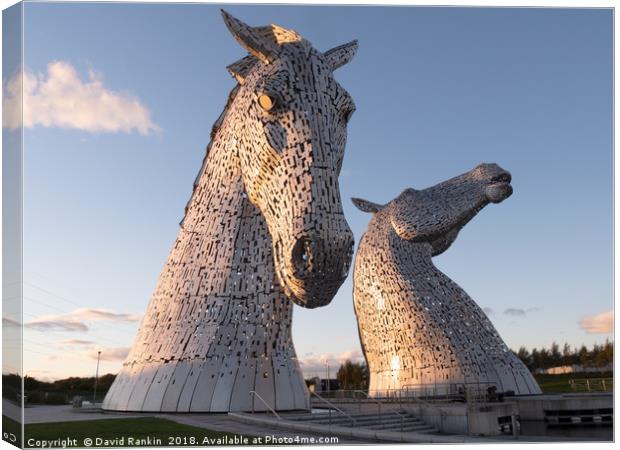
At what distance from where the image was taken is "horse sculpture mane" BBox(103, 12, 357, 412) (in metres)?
6.13

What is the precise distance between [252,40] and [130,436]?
4281 millimetres

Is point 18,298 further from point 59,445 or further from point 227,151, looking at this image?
point 227,151

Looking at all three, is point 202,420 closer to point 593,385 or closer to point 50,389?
point 50,389

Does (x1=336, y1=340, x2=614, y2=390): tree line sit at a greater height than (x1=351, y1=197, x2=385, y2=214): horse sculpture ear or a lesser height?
lesser

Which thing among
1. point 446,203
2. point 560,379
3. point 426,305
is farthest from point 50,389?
point 560,379

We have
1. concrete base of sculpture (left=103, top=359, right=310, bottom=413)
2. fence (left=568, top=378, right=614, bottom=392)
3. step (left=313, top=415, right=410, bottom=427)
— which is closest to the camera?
concrete base of sculpture (left=103, top=359, right=310, bottom=413)

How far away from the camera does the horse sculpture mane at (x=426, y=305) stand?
50.4 feet

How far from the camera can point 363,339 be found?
1752 centimetres

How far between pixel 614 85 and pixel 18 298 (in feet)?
25.5

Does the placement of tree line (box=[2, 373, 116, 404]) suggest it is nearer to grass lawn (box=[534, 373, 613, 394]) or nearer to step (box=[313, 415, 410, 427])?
step (box=[313, 415, 410, 427])

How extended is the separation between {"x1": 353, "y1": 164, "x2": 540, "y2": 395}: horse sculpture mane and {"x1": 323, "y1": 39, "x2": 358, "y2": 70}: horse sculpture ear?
9.26m

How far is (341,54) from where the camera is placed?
7.57 metres

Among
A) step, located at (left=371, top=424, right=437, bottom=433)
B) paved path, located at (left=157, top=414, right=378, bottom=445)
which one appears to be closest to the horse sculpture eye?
paved path, located at (left=157, top=414, right=378, bottom=445)

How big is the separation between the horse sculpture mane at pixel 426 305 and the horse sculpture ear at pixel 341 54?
926 cm
